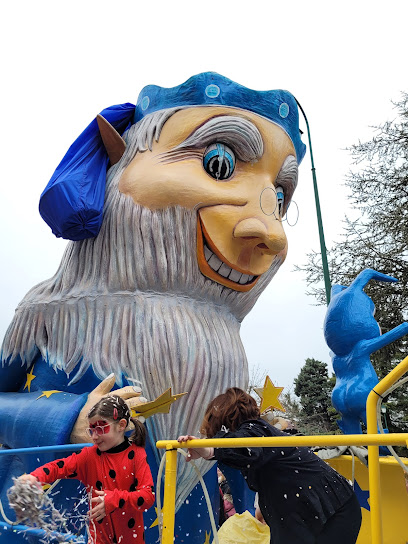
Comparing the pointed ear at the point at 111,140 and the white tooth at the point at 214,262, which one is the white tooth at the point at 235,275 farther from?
the pointed ear at the point at 111,140

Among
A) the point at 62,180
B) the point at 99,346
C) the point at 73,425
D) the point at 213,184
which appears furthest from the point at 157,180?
the point at 73,425

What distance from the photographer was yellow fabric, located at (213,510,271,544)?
8.61 feet

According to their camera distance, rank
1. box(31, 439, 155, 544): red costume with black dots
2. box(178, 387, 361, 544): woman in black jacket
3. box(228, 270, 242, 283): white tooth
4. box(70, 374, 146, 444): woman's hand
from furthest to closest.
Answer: box(228, 270, 242, 283): white tooth → box(70, 374, 146, 444): woman's hand → box(31, 439, 155, 544): red costume with black dots → box(178, 387, 361, 544): woman in black jacket

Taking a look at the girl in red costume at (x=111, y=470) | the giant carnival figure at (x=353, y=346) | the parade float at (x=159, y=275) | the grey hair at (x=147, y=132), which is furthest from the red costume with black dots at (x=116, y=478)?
the grey hair at (x=147, y=132)

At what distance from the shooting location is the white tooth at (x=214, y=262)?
3320 millimetres

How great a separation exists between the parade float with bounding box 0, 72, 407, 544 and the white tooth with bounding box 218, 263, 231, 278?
10mm

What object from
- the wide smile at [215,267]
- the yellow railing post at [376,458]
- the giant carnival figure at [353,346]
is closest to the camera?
the yellow railing post at [376,458]

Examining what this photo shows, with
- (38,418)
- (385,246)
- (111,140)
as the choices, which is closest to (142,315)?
(38,418)

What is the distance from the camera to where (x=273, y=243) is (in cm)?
326

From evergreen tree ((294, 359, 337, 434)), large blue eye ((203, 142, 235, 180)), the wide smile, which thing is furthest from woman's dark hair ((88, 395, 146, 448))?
evergreen tree ((294, 359, 337, 434))

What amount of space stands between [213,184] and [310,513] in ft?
6.75

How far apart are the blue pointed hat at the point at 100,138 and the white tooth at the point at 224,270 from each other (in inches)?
30.7

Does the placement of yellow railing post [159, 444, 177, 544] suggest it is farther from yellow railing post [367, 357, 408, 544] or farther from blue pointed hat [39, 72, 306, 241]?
blue pointed hat [39, 72, 306, 241]

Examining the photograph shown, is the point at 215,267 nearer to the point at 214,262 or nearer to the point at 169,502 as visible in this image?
the point at 214,262
